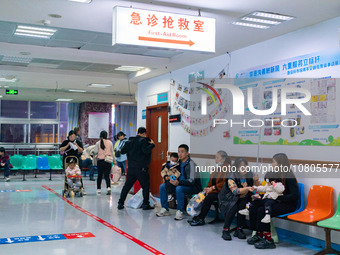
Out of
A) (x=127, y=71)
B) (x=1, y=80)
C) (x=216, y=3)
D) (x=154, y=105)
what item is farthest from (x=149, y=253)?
(x=1, y=80)

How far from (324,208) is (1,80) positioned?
9.56 meters

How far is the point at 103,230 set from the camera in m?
5.92

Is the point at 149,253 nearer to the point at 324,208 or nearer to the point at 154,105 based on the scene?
the point at 324,208

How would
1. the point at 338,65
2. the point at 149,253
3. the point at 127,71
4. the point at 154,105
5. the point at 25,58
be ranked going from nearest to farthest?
1. the point at 149,253
2. the point at 338,65
3. the point at 25,58
4. the point at 154,105
5. the point at 127,71

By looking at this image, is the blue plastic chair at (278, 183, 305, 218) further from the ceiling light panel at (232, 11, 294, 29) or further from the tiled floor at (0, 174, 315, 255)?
the ceiling light panel at (232, 11, 294, 29)

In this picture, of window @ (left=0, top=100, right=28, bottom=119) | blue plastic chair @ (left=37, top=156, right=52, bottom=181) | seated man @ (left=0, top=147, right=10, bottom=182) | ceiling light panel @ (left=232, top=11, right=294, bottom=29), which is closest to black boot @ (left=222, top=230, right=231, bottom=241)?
ceiling light panel @ (left=232, top=11, right=294, bottom=29)

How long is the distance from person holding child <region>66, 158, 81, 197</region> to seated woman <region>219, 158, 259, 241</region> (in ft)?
14.5

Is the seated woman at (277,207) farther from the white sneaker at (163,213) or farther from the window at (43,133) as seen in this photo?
the window at (43,133)

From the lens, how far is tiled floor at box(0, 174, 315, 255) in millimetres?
4918

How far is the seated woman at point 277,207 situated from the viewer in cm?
516

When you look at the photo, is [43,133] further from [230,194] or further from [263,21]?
[263,21]

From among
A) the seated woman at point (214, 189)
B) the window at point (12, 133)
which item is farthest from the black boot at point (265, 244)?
the window at point (12, 133)

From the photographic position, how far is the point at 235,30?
19.7ft

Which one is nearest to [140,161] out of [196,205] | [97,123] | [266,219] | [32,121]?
[196,205]
